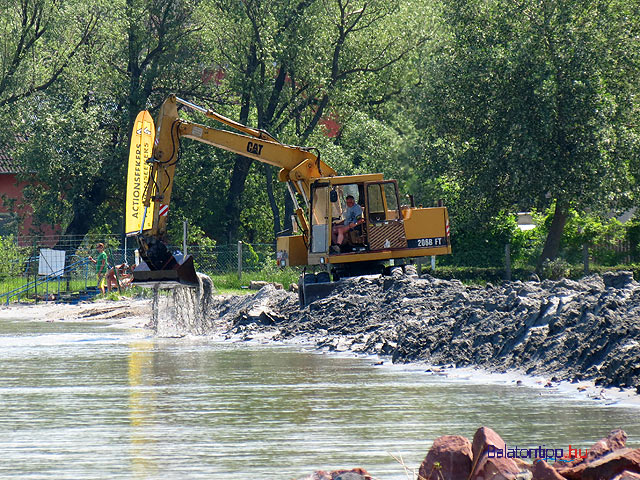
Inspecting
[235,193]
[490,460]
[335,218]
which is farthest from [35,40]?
[490,460]

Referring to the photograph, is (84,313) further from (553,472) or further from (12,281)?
(553,472)

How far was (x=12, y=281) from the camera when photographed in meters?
37.8

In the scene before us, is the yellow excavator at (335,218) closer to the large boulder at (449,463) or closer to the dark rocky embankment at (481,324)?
the dark rocky embankment at (481,324)

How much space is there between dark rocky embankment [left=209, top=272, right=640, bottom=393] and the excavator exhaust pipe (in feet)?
6.73

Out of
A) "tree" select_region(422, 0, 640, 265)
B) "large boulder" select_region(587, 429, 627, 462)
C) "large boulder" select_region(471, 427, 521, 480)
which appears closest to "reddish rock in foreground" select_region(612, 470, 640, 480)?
"large boulder" select_region(587, 429, 627, 462)

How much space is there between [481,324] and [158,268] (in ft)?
24.0

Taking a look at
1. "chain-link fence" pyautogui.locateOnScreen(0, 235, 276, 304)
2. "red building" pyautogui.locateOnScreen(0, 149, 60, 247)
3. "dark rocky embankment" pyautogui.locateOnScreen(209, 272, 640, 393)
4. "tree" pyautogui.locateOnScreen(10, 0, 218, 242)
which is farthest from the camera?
"red building" pyautogui.locateOnScreen(0, 149, 60, 247)

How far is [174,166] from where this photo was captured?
21.8 meters

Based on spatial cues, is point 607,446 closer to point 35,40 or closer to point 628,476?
point 628,476

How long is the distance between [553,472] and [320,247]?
17896 millimetres

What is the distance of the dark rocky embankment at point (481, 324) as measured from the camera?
13.6m

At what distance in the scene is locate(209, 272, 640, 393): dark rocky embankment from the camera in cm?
1360

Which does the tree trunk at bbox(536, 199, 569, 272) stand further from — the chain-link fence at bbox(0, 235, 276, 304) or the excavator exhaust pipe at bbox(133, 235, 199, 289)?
the excavator exhaust pipe at bbox(133, 235, 199, 289)

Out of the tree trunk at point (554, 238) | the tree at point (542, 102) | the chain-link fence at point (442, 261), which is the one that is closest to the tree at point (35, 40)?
the chain-link fence at point (442, 261)
